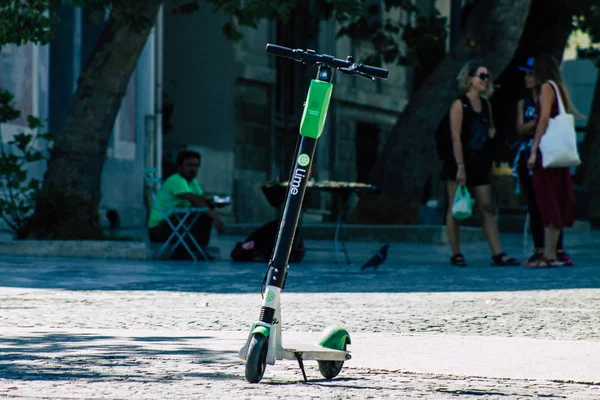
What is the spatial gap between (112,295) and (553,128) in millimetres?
5060

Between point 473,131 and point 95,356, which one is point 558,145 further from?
point 95,356

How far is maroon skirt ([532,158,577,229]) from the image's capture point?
41.8 feet

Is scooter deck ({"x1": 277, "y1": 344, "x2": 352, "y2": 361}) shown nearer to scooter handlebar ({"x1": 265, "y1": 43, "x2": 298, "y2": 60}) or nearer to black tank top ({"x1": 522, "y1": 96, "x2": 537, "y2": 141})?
scooter handlebar ({"x1": 265, "y1": 43, "x2": 298, "y2": 60})

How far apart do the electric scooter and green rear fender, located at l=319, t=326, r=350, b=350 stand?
1.6 inches

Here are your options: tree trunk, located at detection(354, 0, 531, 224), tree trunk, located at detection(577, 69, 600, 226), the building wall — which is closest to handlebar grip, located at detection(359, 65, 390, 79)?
tree trunk, located at detection(354, 0, 531, 224)

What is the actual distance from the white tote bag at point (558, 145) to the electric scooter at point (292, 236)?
7590 millimetres

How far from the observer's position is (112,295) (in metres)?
9.47

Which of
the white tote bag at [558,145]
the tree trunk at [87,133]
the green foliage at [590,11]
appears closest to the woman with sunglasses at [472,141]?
the white tote bag at [558,145]

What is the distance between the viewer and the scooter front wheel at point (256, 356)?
5.01 m

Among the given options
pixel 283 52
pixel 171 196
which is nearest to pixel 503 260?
pixel 171 196

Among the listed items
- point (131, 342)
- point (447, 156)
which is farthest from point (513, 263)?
point (131, 342)

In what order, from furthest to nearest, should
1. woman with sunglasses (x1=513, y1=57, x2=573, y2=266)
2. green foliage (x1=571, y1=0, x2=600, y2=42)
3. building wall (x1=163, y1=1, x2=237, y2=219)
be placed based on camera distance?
1. building wall (x1=163, y1=1, x2=237, y2=219)
2. green foliage (x1=571, y1=0, x2=600, y2=42)
3. woman with sunglasses (x1=513, y1=57, x2=573, y2=266)

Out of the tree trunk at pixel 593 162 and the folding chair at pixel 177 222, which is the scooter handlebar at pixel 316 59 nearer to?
the folding chair at pixel 177 222

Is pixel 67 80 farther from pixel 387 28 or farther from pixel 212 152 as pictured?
pixel 212 152
